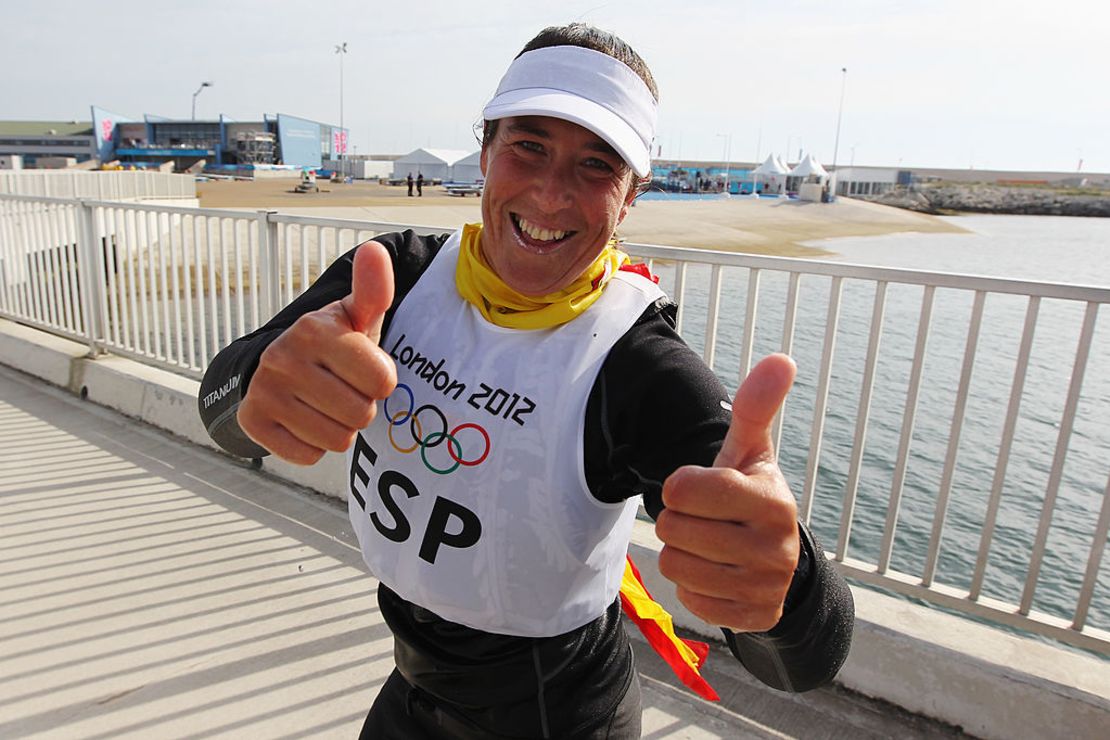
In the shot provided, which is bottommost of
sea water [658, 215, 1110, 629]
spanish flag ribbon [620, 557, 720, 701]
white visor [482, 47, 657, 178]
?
sea water [658, 215, 1110, 629]

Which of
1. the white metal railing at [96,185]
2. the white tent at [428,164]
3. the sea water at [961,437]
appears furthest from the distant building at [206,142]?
the sea water at [961,437]

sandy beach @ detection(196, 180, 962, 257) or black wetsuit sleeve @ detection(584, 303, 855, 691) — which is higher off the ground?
black wetsuit sleeve @ detection(584, 303, 855, 691)

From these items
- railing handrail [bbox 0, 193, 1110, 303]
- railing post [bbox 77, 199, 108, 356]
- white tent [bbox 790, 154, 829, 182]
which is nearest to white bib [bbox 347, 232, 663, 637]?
railing handrail [bbox 0, 193, 1110, 303]

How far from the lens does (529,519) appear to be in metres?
1.23

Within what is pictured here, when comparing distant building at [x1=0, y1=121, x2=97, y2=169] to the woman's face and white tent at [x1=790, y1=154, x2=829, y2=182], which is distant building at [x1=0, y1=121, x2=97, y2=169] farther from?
the woman's face

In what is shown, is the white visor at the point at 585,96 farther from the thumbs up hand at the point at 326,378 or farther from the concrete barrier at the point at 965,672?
the concrete barrier at the point at 965,672

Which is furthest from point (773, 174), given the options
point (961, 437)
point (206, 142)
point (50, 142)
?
point (50, 142)

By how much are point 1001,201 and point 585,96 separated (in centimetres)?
10544

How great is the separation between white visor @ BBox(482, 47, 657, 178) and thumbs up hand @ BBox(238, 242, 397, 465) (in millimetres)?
395

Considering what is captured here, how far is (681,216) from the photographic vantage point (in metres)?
40.2

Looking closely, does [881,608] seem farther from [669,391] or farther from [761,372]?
[761,372]

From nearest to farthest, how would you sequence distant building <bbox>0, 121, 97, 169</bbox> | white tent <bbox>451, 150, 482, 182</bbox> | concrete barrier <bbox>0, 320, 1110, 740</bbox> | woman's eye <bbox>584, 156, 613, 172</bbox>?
woman's eye <bbox>584, 156, 613, 172</bbox>, concrete barrier <bbox>0, 320, 1110, 740</bbox>, white tent <bbox>451, 150, 482, 182</bbox>, distant building <bbox>0, 121, 97, 169</bbox>

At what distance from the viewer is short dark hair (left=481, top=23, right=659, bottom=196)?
54.5 inches

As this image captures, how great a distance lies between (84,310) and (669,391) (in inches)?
222
